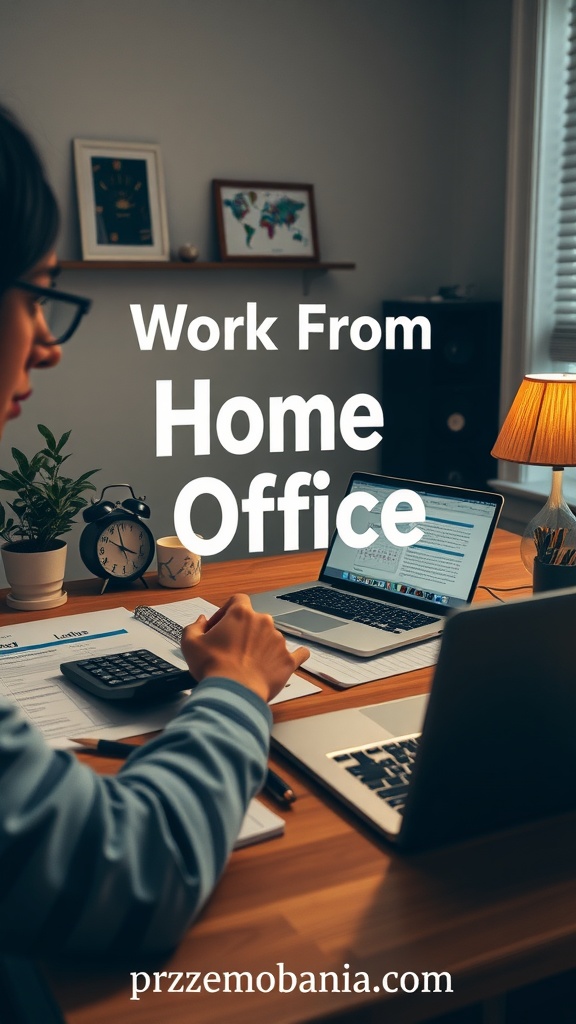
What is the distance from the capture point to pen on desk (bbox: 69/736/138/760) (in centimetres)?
98

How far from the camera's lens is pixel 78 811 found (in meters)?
0.65

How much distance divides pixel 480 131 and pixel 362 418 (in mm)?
1200

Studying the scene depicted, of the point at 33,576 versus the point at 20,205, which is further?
the point at 33,576

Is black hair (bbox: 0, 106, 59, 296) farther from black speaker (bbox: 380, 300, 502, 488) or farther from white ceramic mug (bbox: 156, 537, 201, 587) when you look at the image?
black speaker (bbox: 380, 300, 502, 488)

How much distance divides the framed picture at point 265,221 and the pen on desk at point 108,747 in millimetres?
2515

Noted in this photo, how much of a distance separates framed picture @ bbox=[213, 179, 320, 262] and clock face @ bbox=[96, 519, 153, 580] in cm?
182

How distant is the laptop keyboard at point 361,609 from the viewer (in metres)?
1.40

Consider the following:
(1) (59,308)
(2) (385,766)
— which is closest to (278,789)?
(2) (385,766)

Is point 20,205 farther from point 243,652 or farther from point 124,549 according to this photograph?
point 124,549

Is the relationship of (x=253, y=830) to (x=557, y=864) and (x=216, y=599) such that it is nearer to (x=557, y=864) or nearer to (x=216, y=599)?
(x=557, y=864)

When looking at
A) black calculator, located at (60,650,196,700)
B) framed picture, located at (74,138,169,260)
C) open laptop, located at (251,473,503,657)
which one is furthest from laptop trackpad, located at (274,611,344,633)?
framed picture, located at (74,138,169,260)

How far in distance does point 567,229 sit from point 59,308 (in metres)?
2.74

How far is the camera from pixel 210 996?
653 millimetres

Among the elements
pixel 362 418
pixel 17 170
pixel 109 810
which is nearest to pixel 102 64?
pixel 362 418
